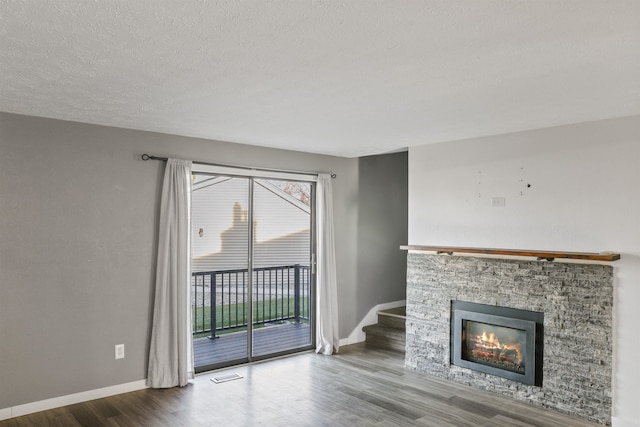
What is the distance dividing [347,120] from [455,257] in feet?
6.25

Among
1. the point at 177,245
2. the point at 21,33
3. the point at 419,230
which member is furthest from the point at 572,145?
the point at 21,33

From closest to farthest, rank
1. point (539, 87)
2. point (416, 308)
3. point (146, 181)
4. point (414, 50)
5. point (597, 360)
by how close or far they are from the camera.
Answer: point (414, 50) → point (539, 87) → point (597, 360) → point (146, 181) → point (416, 308)

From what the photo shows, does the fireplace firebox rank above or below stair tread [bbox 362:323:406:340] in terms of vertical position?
above

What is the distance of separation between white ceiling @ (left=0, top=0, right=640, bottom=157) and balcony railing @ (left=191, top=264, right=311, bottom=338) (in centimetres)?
183

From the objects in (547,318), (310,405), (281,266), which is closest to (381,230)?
(281,266)

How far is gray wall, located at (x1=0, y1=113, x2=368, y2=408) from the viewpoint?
3820 millimetres

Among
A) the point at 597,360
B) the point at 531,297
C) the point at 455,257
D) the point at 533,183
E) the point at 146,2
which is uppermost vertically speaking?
the point at 146,2

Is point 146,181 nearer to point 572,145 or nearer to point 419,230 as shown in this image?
point 419,230

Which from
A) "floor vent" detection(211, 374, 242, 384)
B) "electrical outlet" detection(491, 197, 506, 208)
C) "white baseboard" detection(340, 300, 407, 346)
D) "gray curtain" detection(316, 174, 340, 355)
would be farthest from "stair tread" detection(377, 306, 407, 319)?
"floor vent" detection(211, 374, 242, 384)

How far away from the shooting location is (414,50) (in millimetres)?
2355

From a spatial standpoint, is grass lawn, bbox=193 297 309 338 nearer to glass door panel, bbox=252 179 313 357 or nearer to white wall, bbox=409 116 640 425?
glass door panel, bbox=252 179 313 357

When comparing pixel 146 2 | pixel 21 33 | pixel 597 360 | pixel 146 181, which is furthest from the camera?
pixel 146 181

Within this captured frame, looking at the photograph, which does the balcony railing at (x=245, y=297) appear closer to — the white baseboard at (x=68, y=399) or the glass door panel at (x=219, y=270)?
the glass door panel at (x=219, y=270)

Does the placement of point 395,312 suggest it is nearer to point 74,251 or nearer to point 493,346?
point 493,346
